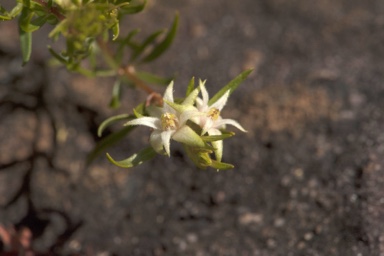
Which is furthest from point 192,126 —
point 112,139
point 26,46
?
point 26,46

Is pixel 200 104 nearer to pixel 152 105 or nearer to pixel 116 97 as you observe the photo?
pixel 152 105

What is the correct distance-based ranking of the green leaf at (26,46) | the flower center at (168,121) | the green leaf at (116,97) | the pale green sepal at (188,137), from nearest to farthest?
the pale green sepal at (188,137) < the flower center at (168,121) < the green leaf at (26,46) < the green leaf at (116,97)

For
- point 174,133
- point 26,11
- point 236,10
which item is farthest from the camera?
point 236,10

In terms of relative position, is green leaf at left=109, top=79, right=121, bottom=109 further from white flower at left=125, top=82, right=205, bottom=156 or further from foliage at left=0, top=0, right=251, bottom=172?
white flower at left=125, top=82, right=205, bottom=156

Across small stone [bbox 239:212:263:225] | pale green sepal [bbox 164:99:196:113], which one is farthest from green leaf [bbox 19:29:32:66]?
small stone [bbox 239:212:263:225]

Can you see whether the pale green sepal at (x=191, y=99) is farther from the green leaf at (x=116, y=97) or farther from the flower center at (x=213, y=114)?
the green leaf at (x=116, y=97)

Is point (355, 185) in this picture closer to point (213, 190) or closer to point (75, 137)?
→ point (213, 190)

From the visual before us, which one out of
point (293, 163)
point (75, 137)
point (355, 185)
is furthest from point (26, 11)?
point (355, 185)

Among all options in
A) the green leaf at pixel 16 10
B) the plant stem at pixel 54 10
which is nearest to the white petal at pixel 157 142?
the plant stem at pixel 54 10
